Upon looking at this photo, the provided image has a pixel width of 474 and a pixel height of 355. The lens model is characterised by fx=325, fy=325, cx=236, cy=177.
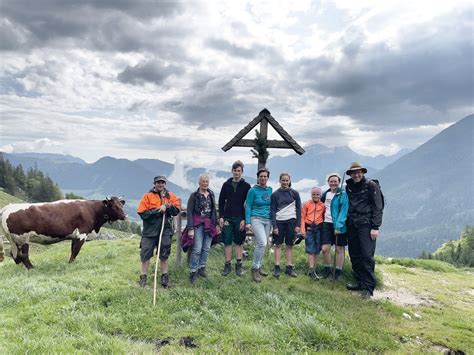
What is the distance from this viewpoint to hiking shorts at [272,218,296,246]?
9.11m

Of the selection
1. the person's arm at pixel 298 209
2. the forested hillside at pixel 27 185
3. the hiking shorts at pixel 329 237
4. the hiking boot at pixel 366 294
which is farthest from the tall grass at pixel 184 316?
the forested hillside at pixel 27 185

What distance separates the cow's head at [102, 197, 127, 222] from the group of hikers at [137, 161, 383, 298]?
4.35 m

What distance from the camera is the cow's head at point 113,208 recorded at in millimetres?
12406

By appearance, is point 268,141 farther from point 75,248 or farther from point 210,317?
point 75,248

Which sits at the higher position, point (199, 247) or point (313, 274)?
point (199, 247)

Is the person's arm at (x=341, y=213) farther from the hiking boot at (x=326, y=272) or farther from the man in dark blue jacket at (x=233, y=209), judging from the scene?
the man in dark blue jacket at (x=233, y=209)

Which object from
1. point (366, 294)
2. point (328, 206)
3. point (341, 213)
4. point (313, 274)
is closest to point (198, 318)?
point (313, 274)

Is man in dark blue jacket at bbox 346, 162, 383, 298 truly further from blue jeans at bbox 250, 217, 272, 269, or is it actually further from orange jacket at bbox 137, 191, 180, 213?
orange jacket at bbox 137, 191, 180, 213

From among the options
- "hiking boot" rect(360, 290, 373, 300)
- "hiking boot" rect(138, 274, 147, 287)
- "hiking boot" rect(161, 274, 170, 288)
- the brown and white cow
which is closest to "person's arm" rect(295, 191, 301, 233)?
"hiking boot" rect(360, 290, 373, 300)

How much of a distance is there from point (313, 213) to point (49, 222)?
870 cm

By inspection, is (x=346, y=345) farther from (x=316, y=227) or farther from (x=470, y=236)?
(x=470, y=236)

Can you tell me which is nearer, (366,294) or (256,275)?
(366,294)

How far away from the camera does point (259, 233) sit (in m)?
8.70

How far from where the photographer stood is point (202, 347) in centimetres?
537
